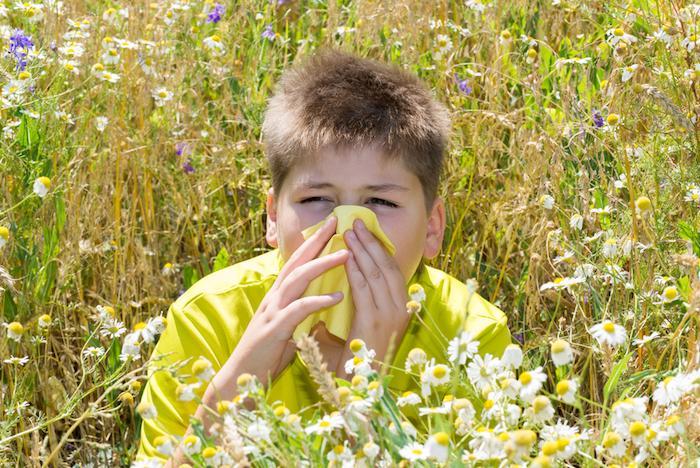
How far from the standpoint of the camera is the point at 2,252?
2.33 m

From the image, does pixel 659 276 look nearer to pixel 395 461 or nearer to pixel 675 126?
pixel 675 126

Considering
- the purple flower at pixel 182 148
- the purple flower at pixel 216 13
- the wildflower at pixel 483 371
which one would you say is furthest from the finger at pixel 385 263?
the purple flower at pixel 216 13

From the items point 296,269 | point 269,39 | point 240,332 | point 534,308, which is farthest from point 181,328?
point 269,39

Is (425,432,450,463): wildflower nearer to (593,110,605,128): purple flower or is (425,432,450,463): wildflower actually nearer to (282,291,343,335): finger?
(282,291,343,335): finger

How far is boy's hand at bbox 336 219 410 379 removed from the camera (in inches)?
78.8

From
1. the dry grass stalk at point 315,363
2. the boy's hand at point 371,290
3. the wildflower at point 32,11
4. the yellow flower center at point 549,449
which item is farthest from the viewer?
the wildflower at point 32,11

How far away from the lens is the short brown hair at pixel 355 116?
217 cm

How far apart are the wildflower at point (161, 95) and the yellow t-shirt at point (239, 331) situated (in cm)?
74

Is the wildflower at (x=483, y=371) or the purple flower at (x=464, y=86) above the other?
the purple flower at (x=464, y=86)

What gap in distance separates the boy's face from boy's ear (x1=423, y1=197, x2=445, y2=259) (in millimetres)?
132

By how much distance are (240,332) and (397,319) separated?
341 millimetres

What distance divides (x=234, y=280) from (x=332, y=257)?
1.09 feet

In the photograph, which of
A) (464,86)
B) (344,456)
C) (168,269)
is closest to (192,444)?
(344,456)

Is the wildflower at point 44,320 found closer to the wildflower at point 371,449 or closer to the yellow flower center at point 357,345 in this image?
the yellow flower center at point 357,345
